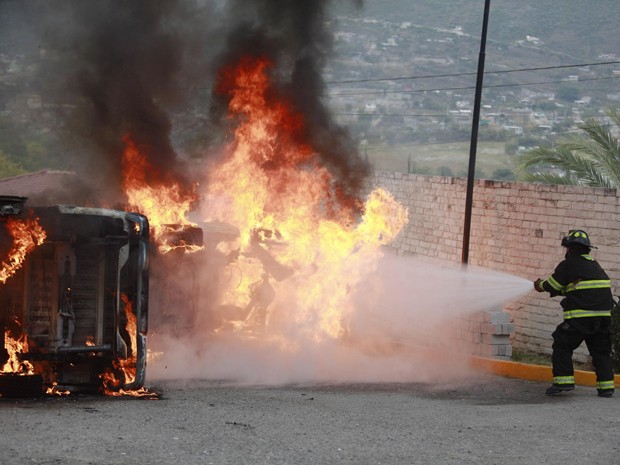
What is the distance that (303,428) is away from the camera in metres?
8.02

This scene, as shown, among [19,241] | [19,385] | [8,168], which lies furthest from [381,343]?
[8,168]

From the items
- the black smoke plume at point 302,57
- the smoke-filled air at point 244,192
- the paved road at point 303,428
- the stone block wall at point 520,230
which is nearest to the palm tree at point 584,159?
the stone block wall at point 520,230

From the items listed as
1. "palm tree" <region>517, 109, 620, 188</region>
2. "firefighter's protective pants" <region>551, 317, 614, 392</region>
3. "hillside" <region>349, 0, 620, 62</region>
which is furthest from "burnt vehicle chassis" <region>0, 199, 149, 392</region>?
"hillside" <region>349, 0, 620, 62</region>

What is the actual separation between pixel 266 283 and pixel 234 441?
4.76m

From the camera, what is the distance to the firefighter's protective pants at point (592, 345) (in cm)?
1061

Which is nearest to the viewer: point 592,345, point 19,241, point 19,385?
point 19,241

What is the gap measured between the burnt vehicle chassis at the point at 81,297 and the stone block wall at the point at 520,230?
5.87 meters

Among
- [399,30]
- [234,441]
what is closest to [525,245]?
[234,441]

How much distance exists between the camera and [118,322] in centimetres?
909

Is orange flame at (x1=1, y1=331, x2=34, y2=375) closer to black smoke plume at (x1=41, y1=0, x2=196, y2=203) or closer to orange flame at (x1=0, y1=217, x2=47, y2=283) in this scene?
orange flame at (x1=0, y1=217, x2=47, y2=283)

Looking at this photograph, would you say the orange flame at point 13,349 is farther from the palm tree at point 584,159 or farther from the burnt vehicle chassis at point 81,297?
the palm tree at point 584,159

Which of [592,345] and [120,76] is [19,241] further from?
[592,345]

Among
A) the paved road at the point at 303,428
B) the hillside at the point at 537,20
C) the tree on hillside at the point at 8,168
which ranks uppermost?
the hillside at the point at 537,20

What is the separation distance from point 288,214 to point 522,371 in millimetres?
3498
